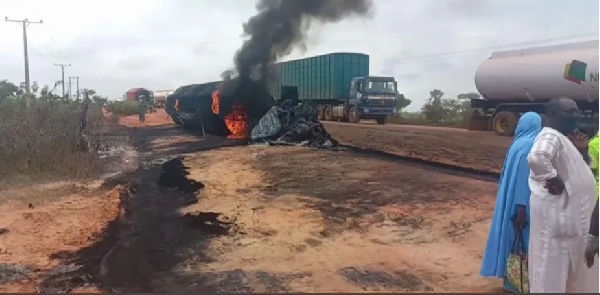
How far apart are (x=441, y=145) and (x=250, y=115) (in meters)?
7.38

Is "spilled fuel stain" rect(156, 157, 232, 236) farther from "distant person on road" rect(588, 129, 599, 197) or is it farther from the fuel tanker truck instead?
the fuel tanker truck

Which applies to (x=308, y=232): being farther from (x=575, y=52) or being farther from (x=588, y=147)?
(x=575, y=52)

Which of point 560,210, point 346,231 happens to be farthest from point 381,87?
point 560,210

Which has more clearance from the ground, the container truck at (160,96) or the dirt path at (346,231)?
the container truck at (160,96)

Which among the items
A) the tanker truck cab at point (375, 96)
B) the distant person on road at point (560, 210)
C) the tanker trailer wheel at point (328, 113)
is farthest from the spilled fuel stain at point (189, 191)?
the tanker trailer wheel at point (328, 113)

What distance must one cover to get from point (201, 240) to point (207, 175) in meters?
5.22

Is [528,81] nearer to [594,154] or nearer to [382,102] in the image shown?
[382,102]

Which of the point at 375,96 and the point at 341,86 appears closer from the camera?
the point at 375,96

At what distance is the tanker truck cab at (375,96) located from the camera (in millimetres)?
23469

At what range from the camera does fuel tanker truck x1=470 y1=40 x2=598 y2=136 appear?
13.7m

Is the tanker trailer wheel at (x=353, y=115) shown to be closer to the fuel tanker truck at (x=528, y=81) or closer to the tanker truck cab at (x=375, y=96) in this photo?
the tanker truck cab at (x=375, y=96)

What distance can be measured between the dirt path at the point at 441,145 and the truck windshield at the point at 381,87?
15.7ft

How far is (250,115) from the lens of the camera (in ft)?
62.9

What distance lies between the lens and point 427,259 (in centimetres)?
514
